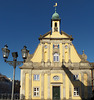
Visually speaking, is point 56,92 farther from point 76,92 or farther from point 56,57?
point 56,57

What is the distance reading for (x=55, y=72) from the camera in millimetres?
24844

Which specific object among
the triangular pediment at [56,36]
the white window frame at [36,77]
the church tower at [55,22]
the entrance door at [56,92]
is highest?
the church tower at [55,22]

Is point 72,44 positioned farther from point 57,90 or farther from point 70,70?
point 57,90

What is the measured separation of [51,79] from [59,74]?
1.64 m

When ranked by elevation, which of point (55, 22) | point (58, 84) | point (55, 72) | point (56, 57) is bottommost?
point (58, 84)

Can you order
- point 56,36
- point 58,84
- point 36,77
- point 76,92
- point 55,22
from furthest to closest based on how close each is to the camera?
1. point 55,22
2. point 56,36
3. point 36,77
4. point 58,84
5. point 76,92

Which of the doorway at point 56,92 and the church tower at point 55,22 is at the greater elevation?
the church tower at point 55,22

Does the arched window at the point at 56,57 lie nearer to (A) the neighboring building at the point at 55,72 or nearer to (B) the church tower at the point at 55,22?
(A) the neighboring building at the point at 55,72

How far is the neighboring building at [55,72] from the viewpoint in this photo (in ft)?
78.3

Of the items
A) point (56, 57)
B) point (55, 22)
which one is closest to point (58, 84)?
point (56, 57)

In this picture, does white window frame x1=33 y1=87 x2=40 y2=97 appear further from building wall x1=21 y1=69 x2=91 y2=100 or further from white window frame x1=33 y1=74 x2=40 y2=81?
white window frame x1=33 y1=74 x2=40 y2=81

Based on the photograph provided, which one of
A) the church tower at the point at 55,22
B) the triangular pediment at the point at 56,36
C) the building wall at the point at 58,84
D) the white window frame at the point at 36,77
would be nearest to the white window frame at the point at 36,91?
the building wall at the point at 58,84

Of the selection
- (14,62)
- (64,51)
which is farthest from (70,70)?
(14,62)

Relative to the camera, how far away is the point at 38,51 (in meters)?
26.3
